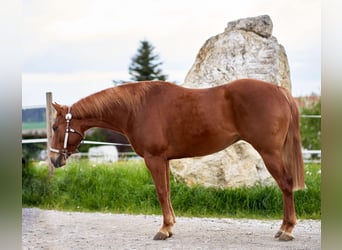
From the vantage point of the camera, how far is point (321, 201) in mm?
3537

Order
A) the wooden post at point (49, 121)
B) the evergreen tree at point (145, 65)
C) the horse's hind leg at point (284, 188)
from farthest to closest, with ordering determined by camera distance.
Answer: the wooden post at point (49, 121) < the evergreen tree at point (145, 65) < the horse's hind leg at point (284, 188)

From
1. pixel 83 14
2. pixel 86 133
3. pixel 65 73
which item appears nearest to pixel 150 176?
pixel 86 133

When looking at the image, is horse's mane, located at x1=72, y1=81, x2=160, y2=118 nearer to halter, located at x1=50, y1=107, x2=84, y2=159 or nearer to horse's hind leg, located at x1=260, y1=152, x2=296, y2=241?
halter, located at x1=50, y1=107, x2=84, y2=159

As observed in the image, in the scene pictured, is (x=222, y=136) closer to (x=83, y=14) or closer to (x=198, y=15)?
(x=198, y=15)

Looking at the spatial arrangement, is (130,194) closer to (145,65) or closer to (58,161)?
(58,161)

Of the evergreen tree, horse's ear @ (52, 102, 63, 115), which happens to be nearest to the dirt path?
horse's ear @ (52, 102, 63, 115)

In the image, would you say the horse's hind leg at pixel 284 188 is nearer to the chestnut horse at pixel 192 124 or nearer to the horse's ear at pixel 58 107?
the chestnut horse at pixel 192 124

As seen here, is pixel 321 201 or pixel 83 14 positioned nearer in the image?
pixel 321 201

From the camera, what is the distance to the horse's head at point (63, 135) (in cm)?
365

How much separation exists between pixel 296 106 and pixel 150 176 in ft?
3.67

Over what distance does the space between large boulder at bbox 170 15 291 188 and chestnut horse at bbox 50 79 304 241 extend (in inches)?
15.4

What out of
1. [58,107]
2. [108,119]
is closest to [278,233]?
[108,119]

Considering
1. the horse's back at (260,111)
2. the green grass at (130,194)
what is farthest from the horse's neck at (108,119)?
the horse's back at (260,111)

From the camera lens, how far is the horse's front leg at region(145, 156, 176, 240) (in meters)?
3.55
